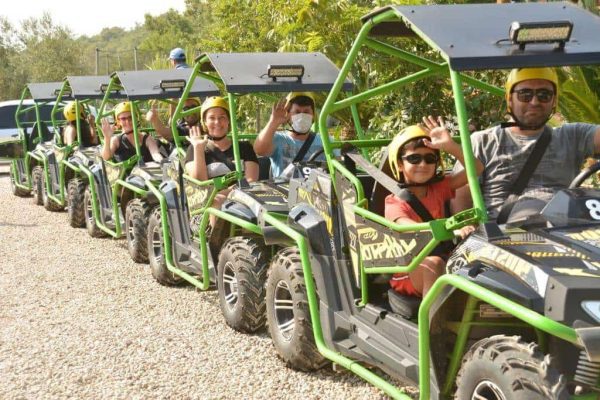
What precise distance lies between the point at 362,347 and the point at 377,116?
7.24m

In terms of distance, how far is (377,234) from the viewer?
3891mm

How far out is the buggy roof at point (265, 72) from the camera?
5.89 meters

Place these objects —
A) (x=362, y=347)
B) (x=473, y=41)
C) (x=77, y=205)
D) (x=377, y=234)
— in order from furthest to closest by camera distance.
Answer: (x=77, y=205)
(x=362, y=347)
(x=377, y=234)
(x=473, y=41)

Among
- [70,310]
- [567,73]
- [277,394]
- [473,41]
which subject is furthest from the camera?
[567,73]

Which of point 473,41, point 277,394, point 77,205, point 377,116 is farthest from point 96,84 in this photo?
point 473,41

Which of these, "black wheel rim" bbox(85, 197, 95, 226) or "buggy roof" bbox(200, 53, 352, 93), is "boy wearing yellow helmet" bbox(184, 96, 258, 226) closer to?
"buggy roof" bbox(200, 53, 352, 93)

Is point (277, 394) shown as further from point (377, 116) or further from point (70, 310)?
point (377, 116)

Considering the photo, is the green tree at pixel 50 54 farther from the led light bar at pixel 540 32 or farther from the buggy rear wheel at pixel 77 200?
the led light bar at pixel 540 32

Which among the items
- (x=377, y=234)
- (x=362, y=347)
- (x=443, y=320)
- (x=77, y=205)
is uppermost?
(x=377, y=234)

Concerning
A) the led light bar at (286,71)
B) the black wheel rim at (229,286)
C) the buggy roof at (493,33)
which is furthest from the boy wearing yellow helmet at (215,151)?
the buggy roof at (493,33)

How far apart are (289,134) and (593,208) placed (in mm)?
3582

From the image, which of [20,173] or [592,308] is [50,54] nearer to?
[20,173]

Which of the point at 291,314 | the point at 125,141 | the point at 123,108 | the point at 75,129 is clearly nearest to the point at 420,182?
the point at 291,314

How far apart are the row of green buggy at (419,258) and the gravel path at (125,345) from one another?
0.74ft
